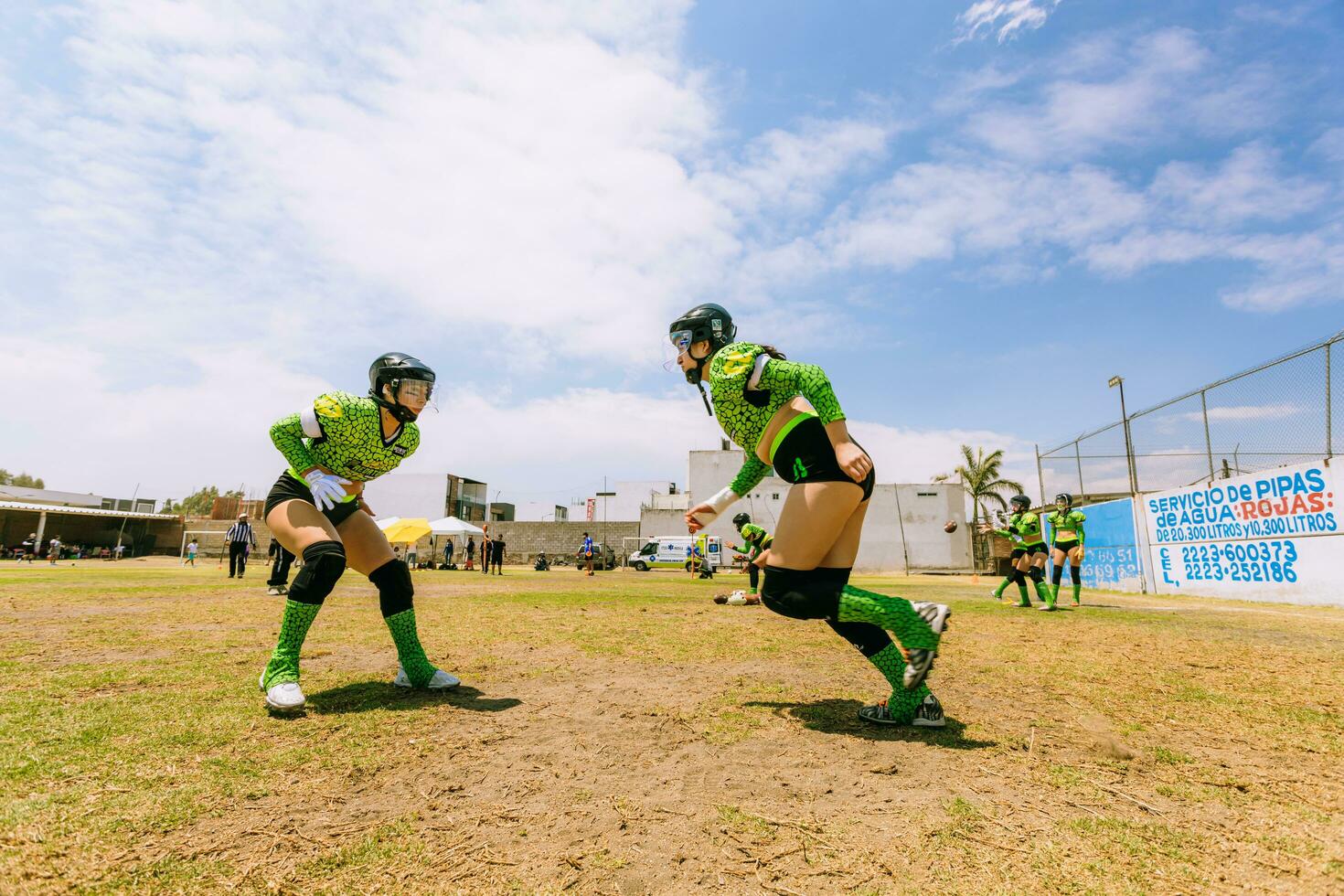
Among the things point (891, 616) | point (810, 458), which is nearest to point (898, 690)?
point (891, 616)

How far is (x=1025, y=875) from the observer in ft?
5.12

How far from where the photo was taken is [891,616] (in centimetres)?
289

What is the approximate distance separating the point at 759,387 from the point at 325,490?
270 centimetres

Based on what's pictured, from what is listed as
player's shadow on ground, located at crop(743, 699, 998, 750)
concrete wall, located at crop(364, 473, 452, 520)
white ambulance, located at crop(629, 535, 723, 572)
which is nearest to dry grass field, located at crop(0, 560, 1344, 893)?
player's shadow on ground, located at crop(743, 699, 998, 750)

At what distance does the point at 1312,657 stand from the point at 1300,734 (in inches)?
118

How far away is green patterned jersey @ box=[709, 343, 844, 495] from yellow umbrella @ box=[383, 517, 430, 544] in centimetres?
2141

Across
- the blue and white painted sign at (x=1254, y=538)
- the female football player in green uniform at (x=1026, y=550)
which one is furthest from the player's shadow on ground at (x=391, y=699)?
the blue and white painted sign at (x=1254, y=538)

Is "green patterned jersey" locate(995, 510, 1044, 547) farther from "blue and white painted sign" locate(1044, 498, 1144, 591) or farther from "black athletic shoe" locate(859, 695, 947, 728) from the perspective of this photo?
"black athletic shoe" locate(859, 695, 947, 728)

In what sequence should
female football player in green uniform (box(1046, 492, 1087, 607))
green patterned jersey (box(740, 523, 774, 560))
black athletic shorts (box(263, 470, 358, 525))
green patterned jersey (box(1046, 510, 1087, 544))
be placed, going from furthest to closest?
green patterned jersey (box(1046, 510, 1087, 544)) → female football player in green uniform (box(1046, 492, 1087, 607)) → green patterned jersey (box(740, 523, 774, 560)) → black athletic shorts (box(263, 470, 358, 525))

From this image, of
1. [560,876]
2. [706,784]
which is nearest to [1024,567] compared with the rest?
[706,784]

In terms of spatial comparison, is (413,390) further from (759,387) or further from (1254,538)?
(1254,538)

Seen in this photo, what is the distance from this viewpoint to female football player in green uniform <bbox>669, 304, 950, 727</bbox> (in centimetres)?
292

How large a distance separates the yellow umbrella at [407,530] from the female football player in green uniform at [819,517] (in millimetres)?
21490

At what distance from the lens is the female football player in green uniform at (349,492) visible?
3547mm
